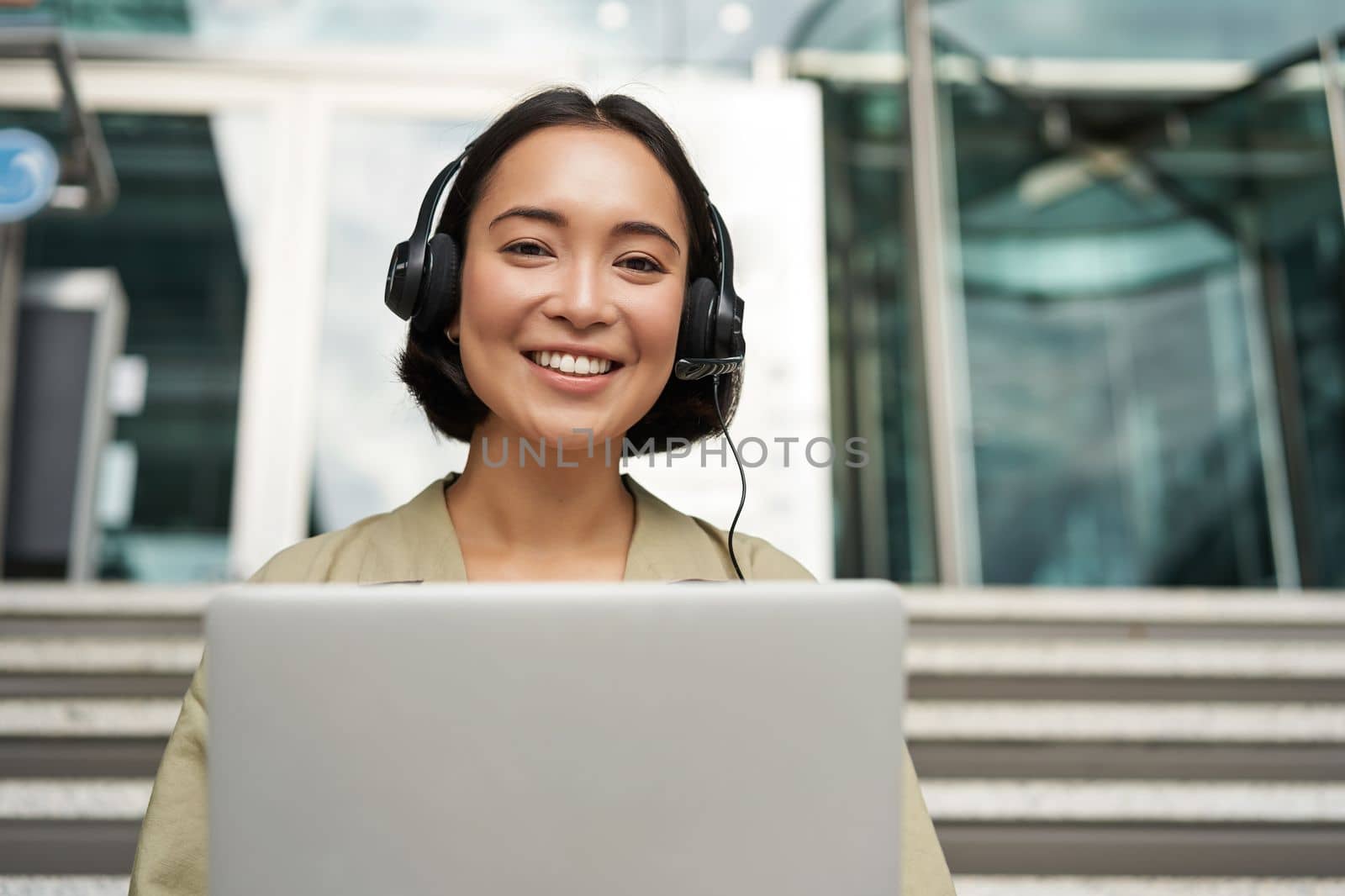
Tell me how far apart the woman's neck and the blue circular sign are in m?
3.15

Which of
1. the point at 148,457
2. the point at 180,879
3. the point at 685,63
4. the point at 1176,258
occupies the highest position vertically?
the point at 685,63

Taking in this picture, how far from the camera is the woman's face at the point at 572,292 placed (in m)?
0.91

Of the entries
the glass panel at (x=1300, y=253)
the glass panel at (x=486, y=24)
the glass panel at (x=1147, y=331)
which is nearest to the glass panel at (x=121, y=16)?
the glass panel at (x=486, y=24)

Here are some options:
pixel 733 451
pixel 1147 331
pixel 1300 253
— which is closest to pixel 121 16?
pixel 733 451

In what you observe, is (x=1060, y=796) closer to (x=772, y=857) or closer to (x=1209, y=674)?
(x=1209, y=674)

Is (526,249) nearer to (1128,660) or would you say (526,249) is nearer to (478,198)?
(478,198)

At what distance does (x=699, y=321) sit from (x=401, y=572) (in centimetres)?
38

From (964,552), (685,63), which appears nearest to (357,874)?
(964,552)

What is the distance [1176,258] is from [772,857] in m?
5.06

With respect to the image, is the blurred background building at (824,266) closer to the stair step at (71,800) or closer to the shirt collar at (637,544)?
the shirt collar at (637,544)

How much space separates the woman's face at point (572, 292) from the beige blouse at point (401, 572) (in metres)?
0.13

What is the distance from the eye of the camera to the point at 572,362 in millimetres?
924

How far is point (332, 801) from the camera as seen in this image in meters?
0.53

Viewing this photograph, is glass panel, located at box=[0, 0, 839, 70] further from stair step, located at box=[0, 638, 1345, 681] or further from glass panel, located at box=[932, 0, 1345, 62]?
stair step, located at box=[0, 638, 1345, 681]
